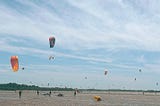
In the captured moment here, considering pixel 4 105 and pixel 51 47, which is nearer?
pixel 51 47

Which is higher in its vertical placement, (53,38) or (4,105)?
(53,38)

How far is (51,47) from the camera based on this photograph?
34.5m

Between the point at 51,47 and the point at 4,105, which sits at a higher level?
the point at 51,47

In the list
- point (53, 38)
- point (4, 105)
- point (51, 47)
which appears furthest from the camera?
point (4, 105)

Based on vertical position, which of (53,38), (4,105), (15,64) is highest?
(53,38)

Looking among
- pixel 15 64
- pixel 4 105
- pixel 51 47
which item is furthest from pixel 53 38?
pixel 4 105

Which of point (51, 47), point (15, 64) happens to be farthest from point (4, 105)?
point (51, 47)

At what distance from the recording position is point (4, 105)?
139ft

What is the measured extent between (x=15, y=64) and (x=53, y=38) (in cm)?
487

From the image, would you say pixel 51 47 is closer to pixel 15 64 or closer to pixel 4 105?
pixel 15 64

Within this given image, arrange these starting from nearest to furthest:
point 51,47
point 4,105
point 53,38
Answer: point 51,47, point 53,38, point 4,105

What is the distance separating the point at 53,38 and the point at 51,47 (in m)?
2.42

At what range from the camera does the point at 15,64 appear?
114ft

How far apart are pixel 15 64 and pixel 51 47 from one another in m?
3.99
